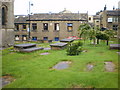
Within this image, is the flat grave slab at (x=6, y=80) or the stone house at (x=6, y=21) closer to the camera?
the flat grave slab at (x=6, y=80)

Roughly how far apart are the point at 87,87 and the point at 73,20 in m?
33.8

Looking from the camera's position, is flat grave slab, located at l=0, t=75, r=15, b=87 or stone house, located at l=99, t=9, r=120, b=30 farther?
stone house, located at l=99, t=9, r=120, b=30

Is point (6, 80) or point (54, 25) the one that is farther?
point (54, 25)

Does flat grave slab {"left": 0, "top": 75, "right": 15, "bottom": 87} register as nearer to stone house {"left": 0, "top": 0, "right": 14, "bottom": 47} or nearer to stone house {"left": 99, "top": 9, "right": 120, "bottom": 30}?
stone house {"left": 0, "top": 0, "right": 14, "bottom": 47}

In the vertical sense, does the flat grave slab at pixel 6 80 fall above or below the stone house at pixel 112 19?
below

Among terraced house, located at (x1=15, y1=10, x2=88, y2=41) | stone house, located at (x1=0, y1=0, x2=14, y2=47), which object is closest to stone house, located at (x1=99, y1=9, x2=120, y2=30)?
terraced house, located at (x1=15, y1=10, x2=88, y2=41)

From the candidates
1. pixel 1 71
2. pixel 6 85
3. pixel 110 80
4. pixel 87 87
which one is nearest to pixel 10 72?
pixel 1 71

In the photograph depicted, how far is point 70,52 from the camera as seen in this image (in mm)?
15383

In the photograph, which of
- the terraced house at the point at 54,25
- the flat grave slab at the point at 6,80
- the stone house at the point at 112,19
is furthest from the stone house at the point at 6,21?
the stone house at the point at 112,19

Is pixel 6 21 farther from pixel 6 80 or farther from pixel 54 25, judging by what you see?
pixel 6 80

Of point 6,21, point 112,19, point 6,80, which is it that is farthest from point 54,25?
point 6,80

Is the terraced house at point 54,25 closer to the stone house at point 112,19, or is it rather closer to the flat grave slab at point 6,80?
the stone house at point 112,19

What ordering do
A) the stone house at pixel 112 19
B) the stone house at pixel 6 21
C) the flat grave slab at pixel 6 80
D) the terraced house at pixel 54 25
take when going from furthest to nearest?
the stone house at pixel 112 19 → the terraced house at pixel 54 25 → the stone house at pixel 6 21 → the flat grave slab at pixel 6 80

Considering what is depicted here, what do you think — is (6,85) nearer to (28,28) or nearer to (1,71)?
(1,71)
